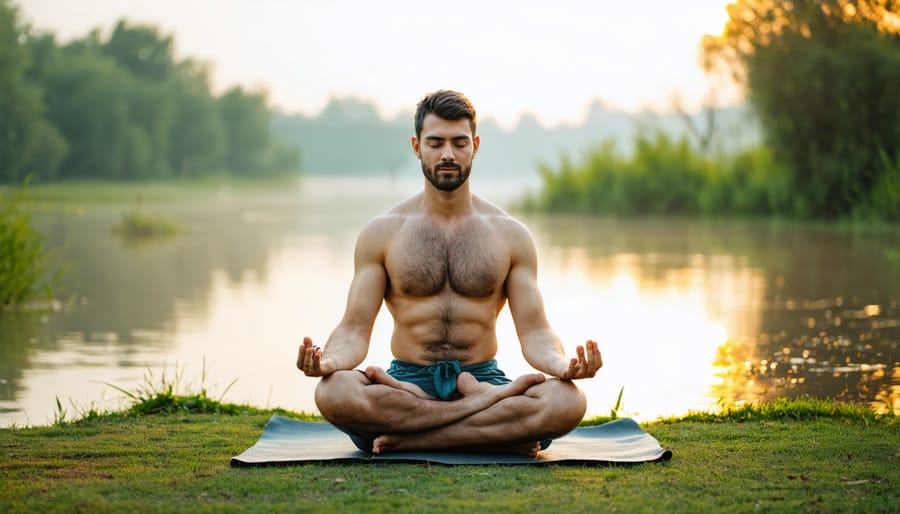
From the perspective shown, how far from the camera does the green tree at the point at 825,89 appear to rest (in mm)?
20875

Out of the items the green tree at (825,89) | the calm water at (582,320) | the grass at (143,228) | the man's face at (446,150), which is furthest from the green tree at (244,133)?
the man's face at (446,150)

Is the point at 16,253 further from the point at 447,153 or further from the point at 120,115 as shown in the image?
the point at 120,115

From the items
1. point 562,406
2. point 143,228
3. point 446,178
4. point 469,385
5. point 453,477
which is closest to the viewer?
point 453,477

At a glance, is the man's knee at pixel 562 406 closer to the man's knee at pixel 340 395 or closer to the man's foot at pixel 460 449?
the man's foot at pixel 460 449

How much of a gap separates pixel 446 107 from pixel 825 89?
18.0m

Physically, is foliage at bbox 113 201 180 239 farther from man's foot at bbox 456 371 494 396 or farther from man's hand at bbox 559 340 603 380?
man's hand at bbox 559 340 603 380

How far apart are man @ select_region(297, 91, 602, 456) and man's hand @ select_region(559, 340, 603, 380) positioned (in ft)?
0.52

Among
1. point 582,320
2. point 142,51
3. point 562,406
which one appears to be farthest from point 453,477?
point 142,51

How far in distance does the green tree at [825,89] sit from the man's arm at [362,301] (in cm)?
1716

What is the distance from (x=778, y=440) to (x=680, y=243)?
1457cm

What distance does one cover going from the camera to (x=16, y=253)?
31.2 feet

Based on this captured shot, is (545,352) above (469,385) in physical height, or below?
above

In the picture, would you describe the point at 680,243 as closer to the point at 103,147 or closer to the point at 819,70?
the point at 819,70

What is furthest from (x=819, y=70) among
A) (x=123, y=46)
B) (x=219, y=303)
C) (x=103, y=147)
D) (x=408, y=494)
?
(x=123, y=46)
